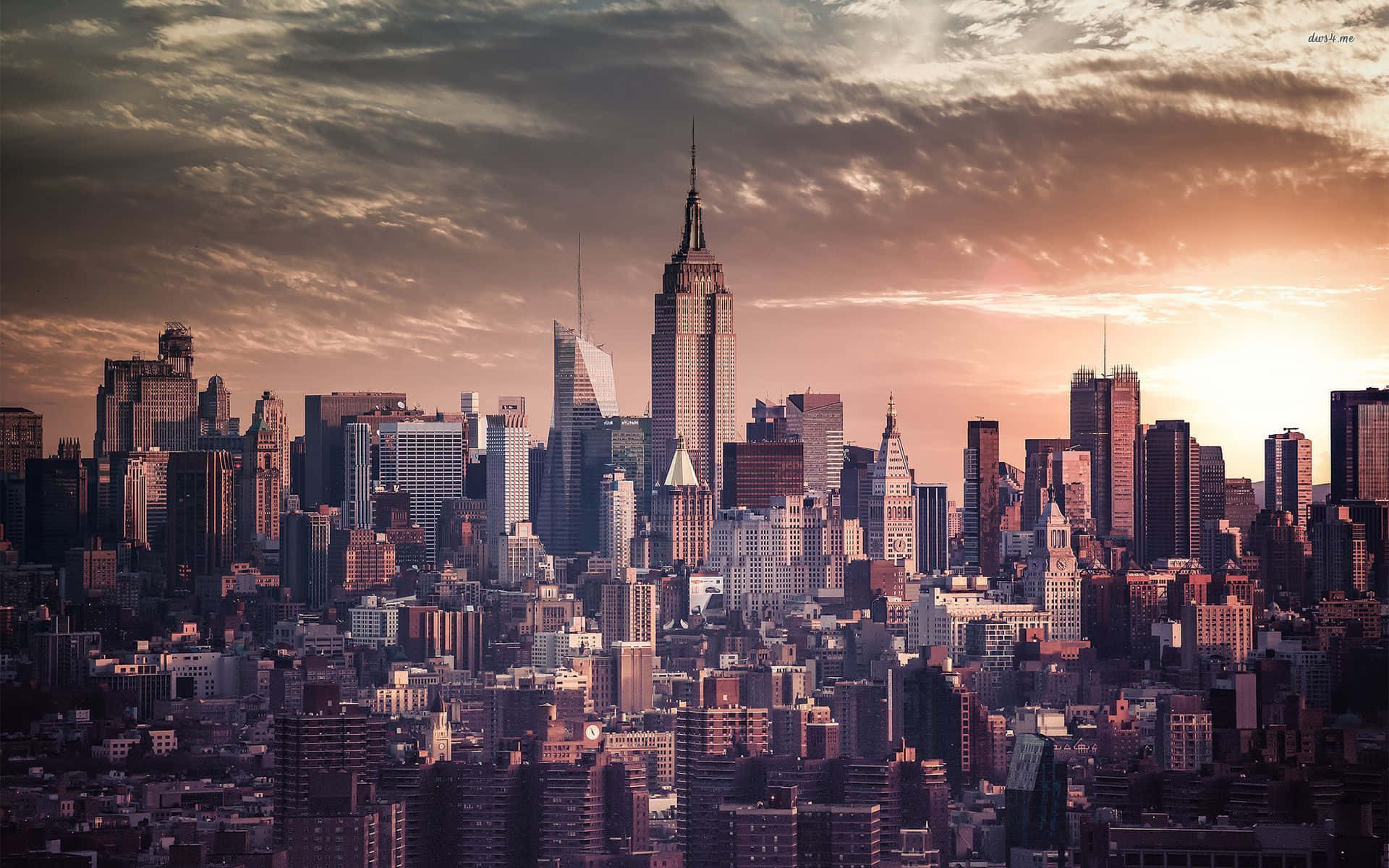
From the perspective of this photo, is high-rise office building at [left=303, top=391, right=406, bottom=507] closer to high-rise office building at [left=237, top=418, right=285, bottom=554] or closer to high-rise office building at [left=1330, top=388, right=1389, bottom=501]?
high-rise office building at [left=237, top=418, right=285, bottom=554]

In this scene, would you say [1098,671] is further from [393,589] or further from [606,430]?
[606,430]

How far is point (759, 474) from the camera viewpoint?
26812 mm

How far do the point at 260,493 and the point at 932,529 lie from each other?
5.80m

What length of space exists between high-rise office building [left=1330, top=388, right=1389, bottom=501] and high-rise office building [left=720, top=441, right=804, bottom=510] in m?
7.78

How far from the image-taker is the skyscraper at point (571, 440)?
23609 millimetres

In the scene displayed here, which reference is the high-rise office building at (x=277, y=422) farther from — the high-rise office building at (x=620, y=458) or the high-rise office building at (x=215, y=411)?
the high-rise office building at (x=620, y=458)

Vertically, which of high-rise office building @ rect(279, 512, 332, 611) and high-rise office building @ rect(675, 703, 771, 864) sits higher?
high-rise office building @ rect(279, 512, 332, 611)

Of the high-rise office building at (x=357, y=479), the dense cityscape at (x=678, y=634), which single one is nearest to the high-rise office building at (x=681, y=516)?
the dense cityscape at (x=678, y=634)

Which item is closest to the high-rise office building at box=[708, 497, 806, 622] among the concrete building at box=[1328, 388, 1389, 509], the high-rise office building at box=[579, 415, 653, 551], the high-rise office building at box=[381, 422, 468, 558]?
the high-rise office building at box=[579, 415, 653, 551]

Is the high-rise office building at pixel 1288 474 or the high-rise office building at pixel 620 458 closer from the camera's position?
the high-rise office building at pixel 1288 474

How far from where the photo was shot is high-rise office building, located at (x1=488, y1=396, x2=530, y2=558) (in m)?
24.6

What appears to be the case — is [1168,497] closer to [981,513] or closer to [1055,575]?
[1055,575]

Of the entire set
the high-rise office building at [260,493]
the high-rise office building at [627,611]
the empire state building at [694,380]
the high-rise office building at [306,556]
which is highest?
the empire state building at [694,380]

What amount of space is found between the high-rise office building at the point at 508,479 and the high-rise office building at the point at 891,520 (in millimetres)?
3188
